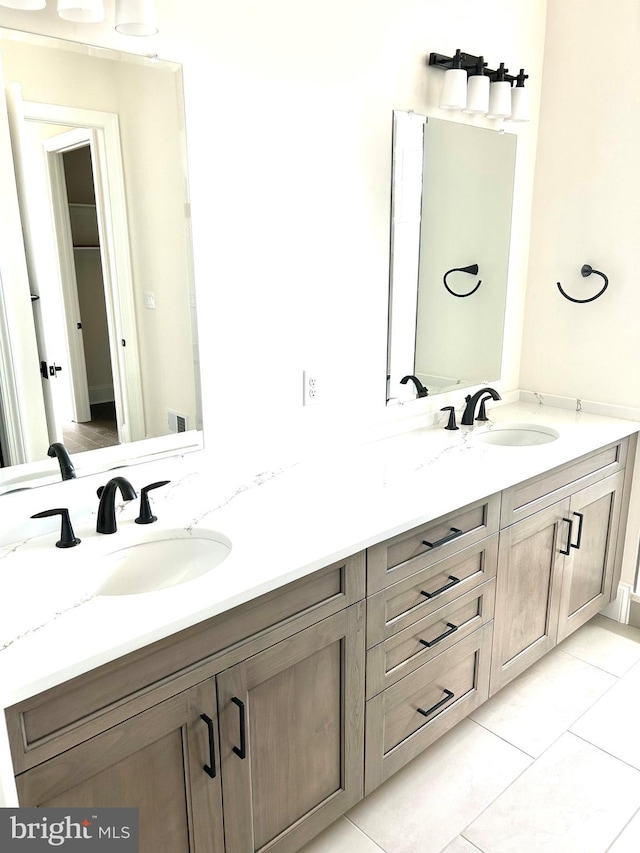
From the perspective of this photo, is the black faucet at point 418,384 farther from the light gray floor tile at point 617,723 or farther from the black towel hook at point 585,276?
the light gray floor tile at point 617,723

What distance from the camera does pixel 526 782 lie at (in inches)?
76.7

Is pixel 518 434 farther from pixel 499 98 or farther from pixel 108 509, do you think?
pixel 108 509

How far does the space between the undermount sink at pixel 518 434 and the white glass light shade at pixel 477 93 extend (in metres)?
1.14

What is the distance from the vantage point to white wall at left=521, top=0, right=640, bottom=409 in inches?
96.2

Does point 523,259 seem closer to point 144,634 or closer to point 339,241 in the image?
point 339,241

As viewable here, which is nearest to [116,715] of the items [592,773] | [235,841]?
[235,841]

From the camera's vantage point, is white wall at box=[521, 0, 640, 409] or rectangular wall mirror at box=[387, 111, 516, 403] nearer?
rectangular wall mirror at box=[387, 111, 516, 403]

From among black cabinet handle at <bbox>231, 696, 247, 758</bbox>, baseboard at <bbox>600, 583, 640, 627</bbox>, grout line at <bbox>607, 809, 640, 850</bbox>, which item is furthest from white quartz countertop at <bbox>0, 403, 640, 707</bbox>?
grout line at <bbox>607, 809, 640, 850</bbox>

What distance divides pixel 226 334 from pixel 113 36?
75 cm

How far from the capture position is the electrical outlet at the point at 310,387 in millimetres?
2051

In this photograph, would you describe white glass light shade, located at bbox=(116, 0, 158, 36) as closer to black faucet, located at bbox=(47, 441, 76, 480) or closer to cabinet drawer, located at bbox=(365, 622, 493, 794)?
black faucet, located at bbox=(47, 441, 76, 480)

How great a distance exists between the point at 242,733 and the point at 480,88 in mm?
2118

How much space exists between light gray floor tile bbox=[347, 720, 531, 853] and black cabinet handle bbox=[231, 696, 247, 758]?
66 centimetres

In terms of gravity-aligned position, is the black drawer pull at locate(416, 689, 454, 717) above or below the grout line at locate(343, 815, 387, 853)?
above
